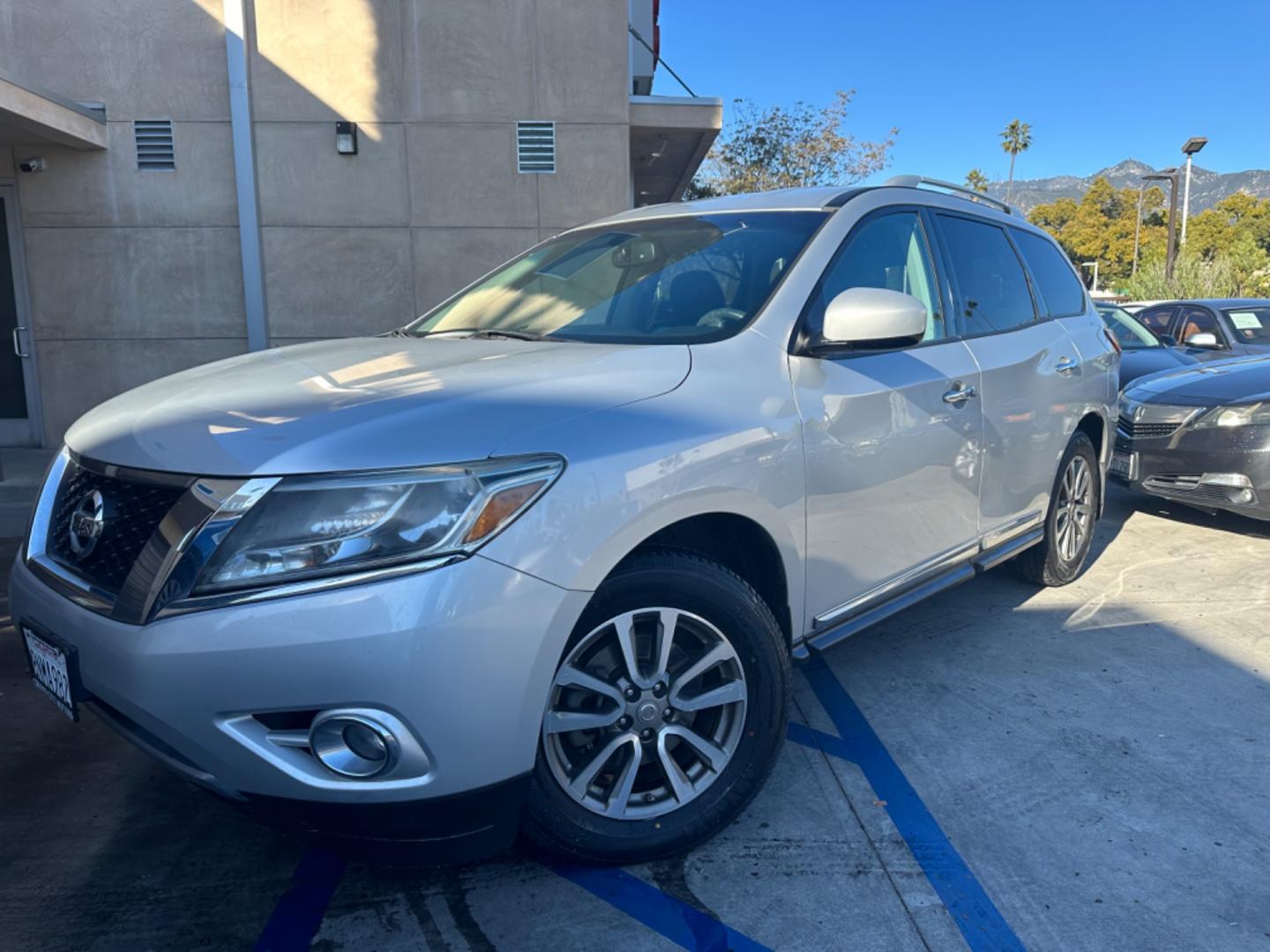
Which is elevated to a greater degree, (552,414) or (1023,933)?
(552,414)

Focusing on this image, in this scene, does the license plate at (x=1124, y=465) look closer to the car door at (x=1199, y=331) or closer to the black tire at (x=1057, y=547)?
the black tire at (x=1057, y=547)

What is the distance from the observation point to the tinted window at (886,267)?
295 centimetres

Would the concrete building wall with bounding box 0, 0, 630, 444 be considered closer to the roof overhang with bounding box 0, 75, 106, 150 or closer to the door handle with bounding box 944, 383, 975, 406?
the roof overhang with bounding box 0, 75, 106, 150

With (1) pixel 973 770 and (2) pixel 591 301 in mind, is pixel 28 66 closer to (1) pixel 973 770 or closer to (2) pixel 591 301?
(2) pixel 591 301

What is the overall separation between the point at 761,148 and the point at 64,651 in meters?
22.7

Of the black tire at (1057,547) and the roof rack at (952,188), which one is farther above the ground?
the roof rack at (952,188)

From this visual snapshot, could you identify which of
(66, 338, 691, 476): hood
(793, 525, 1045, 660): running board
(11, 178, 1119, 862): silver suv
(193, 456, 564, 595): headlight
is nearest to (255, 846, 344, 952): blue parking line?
(11, 178, 1119, 862): silver suv

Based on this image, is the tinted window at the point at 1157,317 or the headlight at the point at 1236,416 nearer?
the headlight at the point at 1236,416

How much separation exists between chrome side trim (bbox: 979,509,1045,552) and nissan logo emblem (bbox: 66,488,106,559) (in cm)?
313

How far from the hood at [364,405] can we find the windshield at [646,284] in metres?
0.23

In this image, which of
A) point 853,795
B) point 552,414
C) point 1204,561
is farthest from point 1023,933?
point 1204,561

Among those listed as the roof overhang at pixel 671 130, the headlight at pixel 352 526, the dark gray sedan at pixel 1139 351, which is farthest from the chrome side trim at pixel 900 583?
the roof overhang at pixel 671 130

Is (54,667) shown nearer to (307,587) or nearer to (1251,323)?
(307,587)

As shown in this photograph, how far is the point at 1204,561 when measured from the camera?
547cm
